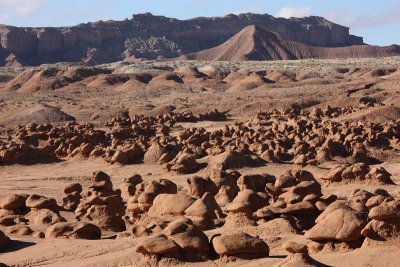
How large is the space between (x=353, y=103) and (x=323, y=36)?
111807 mm

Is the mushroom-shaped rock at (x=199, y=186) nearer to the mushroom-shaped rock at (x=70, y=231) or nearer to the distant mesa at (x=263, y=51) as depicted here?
the mushroom-shaped rock at (x=70, y=231)

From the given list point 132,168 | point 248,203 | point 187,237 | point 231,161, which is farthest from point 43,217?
point 132,168

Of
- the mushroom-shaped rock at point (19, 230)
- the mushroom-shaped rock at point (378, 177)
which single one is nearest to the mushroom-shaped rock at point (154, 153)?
the mushroom-shaped rock at point (378, 177)

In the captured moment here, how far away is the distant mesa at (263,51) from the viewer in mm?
107438

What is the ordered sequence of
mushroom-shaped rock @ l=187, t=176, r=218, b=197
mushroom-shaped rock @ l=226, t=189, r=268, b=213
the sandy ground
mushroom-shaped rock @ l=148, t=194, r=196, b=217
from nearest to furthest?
the sandy ground < mushroom-shaped rock @ l=226, t=189, r=268, b=213 < mushroom-shaped rock @ l=148, t=194, r=196, b=217 < mushroom-shaped rock @ l=187, t=176, r=218, b=197

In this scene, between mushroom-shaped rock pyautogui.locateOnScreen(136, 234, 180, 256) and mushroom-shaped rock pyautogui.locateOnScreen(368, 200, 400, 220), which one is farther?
mushroom-shaped rock pyautogui.locateOnScreen(368, 200, 400, 220)

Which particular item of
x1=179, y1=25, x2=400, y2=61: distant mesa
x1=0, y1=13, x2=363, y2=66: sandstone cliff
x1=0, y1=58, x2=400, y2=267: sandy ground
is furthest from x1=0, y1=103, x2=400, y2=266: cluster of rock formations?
x1=0, y1=13, x2=363, y2=66: sandstone cliff

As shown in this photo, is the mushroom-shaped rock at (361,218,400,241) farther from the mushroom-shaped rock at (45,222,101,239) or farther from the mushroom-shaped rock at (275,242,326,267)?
Answer: the mushroom-shaped rock at (45,222,101,239)

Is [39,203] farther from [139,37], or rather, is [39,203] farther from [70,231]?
[139,37]

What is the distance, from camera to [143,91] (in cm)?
5056

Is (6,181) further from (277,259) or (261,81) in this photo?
(261,81)

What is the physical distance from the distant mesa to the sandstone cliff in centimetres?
1520

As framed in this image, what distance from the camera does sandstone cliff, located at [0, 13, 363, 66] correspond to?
11188cm

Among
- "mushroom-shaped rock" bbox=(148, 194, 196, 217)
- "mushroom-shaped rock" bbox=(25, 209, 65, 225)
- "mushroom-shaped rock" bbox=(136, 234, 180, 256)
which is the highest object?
"mushroom-shaped rock" bbox=(136, 234, 180, 256)
